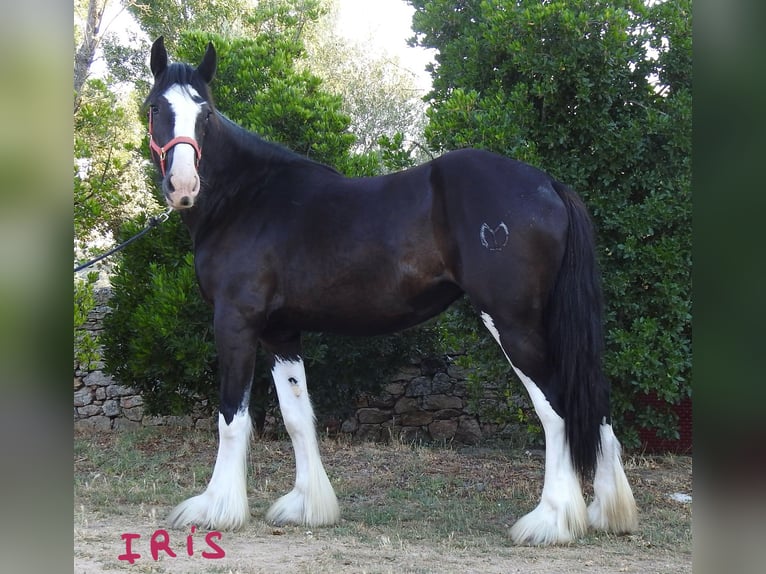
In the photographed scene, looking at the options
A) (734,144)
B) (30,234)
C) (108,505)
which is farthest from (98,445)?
(734,144)

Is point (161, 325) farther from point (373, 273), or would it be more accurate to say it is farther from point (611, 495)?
point (611, 495)

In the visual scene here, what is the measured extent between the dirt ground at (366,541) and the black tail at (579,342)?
52 cm

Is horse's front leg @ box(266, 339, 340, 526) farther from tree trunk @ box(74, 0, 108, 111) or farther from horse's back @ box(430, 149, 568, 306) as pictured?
tree trunk @ box(74, 0, 108, 111)

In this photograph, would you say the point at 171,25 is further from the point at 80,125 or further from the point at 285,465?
the point at 285,465

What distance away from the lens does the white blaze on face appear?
347 centimetres

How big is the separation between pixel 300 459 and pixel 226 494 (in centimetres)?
50

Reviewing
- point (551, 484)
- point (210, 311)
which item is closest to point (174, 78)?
point (210, 311)

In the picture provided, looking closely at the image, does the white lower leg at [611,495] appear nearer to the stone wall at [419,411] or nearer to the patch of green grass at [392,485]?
the patch of green grass at [392,485]

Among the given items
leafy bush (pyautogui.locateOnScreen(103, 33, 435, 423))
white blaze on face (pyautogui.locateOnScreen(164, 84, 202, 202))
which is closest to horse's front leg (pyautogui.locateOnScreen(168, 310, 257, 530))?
white blaze on face (pyautogui.locateOnScreen(164, 84, 202, 202))

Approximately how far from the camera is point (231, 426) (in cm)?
388

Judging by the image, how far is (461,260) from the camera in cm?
365

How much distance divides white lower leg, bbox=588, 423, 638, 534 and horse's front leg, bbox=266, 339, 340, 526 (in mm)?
1528

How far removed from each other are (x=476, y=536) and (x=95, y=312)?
238 inches

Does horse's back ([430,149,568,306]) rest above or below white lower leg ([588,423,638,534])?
above
